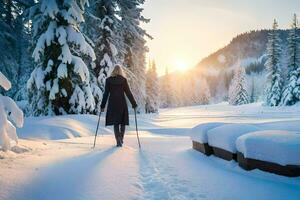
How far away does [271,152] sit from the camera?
546 centimetres

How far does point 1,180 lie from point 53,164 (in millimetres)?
1412

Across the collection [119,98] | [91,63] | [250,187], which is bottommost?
[250,187]

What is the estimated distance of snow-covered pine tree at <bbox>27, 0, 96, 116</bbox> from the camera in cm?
1447

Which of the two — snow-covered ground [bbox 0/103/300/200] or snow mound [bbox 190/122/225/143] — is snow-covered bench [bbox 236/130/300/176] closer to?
snow-covered ground [bbox 0/103/300/200]

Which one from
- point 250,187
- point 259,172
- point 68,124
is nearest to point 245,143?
point 259,172

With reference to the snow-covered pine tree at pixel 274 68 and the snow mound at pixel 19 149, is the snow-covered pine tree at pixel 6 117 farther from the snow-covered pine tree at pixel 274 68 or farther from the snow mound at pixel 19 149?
the snow-covered pine tree at pixel 274 68

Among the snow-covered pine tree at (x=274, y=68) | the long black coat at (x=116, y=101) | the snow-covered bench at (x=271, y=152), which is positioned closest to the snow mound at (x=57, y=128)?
the long black coat at (x=116, y=101)

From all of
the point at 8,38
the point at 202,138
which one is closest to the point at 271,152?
the point at 202,138

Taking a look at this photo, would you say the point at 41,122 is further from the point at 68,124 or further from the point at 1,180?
the point at 1,180

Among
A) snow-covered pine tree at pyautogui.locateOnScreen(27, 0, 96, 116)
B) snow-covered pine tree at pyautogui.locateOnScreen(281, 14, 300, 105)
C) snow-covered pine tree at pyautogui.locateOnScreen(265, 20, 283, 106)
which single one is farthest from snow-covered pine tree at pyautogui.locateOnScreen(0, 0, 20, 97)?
snow-covered pine tree at pyautogui.locateOnScreen(265, 20, 283, 106)

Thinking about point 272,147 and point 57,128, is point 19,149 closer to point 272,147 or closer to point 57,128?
point 272,147

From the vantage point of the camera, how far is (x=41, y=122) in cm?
1279

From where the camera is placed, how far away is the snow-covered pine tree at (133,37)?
27.1 meters

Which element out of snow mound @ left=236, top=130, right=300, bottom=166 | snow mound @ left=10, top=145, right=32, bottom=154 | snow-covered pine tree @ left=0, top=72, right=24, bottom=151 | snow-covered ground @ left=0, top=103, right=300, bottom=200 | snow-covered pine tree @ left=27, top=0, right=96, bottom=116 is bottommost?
snow-covered ground @ left=0, top=103, right=300, bottom=200
